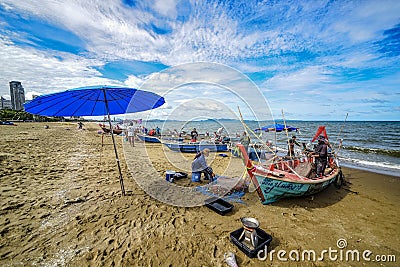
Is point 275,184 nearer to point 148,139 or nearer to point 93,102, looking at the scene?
point 93,102

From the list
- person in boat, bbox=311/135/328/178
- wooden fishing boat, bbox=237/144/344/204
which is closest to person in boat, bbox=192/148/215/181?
wooden fishing boat, bbox=237/144/344/204

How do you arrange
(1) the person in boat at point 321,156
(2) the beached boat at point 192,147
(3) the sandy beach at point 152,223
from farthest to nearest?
(2) the beached boat at point 192,147 → (1) the person in boat at point 321,156 → (3) the sandy beach at point 152,223

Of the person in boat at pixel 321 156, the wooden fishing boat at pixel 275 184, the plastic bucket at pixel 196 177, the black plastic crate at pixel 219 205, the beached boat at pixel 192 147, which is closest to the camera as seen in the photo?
the black plastic crate at pixel 219 205

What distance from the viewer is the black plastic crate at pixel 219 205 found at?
4640 millimetres

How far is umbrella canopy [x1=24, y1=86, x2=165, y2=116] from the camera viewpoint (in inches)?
152

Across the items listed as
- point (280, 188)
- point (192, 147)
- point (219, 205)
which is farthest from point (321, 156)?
point (192, 147)

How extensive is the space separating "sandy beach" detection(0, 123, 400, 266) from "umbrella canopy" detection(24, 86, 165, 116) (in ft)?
8.49

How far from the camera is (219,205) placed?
4.99 m

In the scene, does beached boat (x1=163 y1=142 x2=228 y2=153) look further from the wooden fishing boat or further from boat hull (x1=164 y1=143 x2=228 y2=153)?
the wooden fishing boat

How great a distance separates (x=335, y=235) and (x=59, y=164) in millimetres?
10900

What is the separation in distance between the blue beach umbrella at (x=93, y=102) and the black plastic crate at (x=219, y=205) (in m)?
2.78

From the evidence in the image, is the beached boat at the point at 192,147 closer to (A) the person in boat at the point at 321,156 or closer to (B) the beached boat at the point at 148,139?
(B) the beached boat at the point at 148,139

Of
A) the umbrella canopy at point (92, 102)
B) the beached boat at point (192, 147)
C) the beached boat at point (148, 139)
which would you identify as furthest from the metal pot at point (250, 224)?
the beached boat at point (148, 139)

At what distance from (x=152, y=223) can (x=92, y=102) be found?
3858 millimetres
